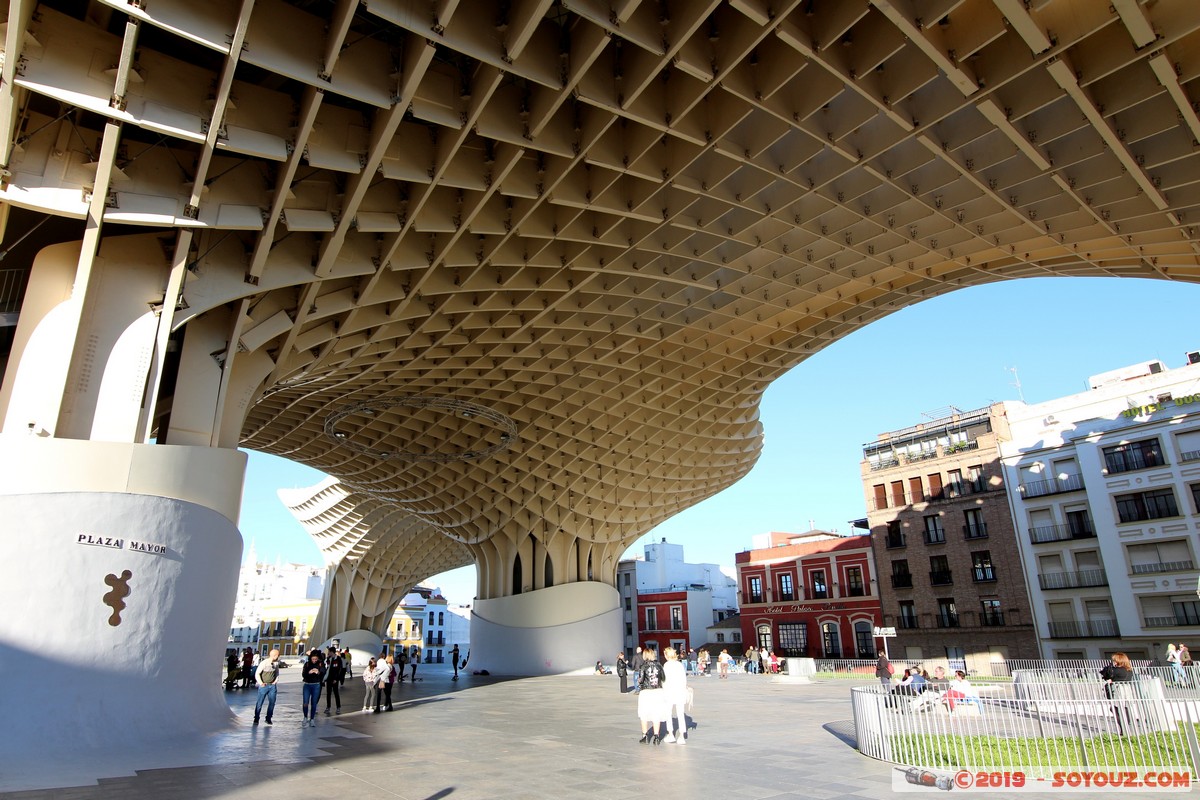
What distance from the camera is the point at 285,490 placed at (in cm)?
6500

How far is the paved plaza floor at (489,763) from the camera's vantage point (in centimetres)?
850

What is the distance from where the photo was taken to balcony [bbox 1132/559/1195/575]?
35.5 m

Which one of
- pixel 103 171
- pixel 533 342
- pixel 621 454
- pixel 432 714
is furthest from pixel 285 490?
pixel 103 171

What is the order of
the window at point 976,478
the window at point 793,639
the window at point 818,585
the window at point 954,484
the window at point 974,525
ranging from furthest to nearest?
the window at point 793,639 < the window at point 818,585 < the window at point 954,484 < the window at point 976,478 < the window at point 974,525

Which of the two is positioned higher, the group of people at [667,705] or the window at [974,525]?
the window at [974,525]

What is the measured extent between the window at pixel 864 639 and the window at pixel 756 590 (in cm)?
999

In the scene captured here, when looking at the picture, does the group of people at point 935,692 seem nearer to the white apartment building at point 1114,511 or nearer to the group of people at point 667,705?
the group of people at point 667,705

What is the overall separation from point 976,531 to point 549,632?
28.6m

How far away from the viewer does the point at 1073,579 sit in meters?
40.0

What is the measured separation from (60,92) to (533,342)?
53.4ft

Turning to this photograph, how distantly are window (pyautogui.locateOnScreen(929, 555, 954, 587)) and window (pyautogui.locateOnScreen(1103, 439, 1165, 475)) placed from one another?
11766 mm

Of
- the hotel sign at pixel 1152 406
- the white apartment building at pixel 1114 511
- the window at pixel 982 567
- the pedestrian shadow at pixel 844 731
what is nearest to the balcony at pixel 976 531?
the window at pixel 982 567

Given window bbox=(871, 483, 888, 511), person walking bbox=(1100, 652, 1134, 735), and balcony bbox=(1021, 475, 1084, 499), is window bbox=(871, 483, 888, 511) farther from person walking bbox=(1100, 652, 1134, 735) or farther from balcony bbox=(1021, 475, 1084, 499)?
person walking bbox=(1100, 652, 1134, 735)

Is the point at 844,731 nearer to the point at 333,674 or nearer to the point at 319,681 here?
the point at 319,681
